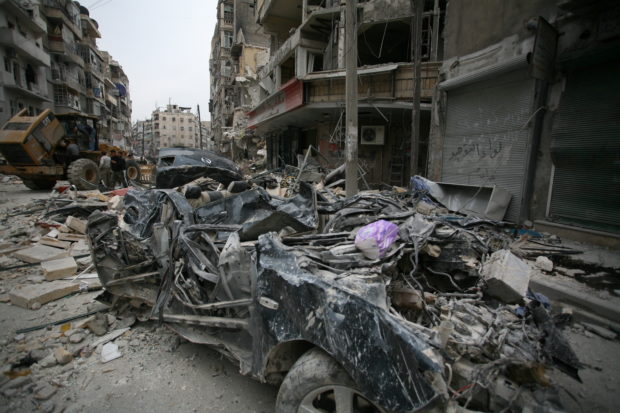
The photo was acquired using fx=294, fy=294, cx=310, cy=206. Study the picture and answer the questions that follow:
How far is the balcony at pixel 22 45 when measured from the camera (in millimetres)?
20641

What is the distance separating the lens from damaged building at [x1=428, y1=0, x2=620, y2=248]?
5.02 meters

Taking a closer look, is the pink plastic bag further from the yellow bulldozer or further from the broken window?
the broken window

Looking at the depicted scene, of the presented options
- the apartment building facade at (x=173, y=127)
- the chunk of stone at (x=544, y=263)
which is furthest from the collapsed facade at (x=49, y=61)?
the apartment building facade at (x=173, y=127)

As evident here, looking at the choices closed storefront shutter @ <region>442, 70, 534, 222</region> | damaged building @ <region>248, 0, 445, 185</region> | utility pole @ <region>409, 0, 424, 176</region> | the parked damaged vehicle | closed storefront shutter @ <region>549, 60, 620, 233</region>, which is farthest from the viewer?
damaged building @ <region>248, 0, 445, 185</region>

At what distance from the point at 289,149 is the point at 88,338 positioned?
59.9 ft

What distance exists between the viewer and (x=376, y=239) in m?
2.06

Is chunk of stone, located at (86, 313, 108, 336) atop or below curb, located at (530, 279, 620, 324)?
below

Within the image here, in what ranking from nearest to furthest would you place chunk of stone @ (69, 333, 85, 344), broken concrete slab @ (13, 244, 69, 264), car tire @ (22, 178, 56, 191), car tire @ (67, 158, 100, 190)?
chunk of stone @ (69, 333, 85, 344)
broken concrete slab @ (13, 244, 69, 264)
car tire @ (67, 158, 100, 190)
car tire @ (22, 178, 56, 191)

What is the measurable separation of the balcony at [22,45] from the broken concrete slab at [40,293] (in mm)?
26895

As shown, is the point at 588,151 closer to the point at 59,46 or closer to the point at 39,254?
the point at 39,254

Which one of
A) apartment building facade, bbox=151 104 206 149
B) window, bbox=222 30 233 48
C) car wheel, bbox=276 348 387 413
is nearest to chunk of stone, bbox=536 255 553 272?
car wheel, bbox=276 348 387 413

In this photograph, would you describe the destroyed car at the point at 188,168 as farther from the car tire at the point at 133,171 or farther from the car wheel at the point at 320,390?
the car tire at the point at 133,171

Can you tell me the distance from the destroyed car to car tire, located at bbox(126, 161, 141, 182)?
8.04 meters

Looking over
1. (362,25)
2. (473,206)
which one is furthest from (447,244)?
(362,25)
